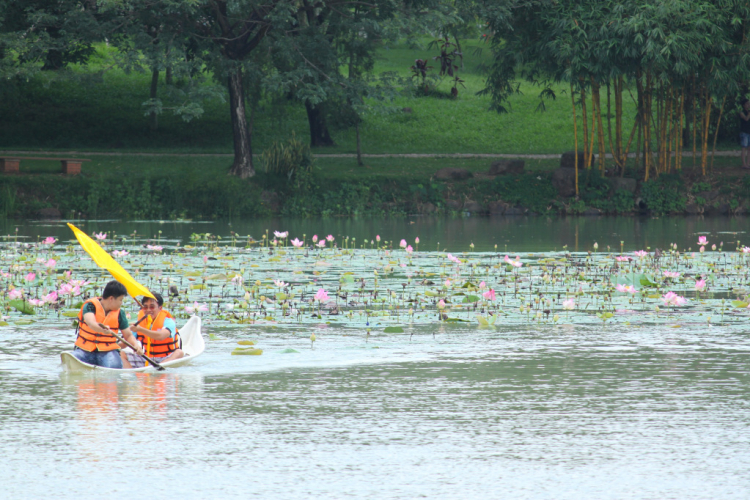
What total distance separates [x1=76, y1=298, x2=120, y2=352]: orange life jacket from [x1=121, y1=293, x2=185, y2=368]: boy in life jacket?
0.71 ft

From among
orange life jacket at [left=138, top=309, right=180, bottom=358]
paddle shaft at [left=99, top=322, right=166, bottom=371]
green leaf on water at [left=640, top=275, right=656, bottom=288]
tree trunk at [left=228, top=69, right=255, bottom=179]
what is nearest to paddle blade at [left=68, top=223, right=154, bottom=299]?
orange life jacket at [left=138, top=309, right=180, bottom=358]

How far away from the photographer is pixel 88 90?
171 feet

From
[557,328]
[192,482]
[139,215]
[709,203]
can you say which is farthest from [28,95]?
[192,482]

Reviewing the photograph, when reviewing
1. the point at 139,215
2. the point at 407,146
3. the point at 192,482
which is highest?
the point at 407,146

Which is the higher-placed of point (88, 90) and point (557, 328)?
point (88, 90)

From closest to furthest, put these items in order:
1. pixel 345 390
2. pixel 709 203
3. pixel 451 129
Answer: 1. pixel 345 390
2. pixel 709 203
3. pixel 451 129

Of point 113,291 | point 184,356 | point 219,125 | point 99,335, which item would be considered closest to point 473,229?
point 184,356

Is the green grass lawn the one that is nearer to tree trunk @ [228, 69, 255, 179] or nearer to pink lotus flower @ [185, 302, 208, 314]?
tree trunk @ [228, 69, 255, 179]

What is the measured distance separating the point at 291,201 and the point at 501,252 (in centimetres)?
1431

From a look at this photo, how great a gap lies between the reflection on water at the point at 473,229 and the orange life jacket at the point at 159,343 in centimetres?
1121

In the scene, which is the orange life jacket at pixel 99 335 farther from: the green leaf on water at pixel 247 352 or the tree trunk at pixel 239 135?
the tree trunk at pixel 239 135

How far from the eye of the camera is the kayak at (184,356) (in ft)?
28.8

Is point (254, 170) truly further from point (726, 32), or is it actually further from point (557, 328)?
point (557, 328)

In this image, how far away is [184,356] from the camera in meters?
9.21
